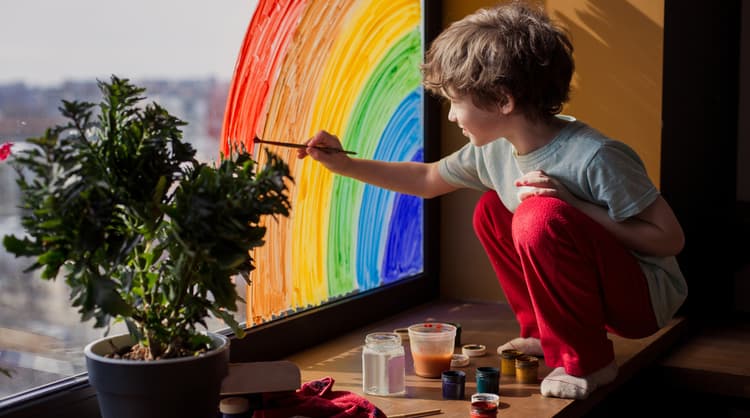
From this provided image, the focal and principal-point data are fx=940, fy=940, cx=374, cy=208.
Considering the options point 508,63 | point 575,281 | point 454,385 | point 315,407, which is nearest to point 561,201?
point 575,281

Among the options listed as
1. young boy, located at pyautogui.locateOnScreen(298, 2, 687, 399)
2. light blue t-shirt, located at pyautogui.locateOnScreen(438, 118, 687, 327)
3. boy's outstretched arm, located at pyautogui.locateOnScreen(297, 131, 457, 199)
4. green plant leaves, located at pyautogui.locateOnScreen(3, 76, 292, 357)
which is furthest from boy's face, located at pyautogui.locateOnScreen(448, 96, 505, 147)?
green plant leaves, located at pyautogui.locateOnScreen(3, 76, 292, 357)

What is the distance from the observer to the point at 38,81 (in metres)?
1.69

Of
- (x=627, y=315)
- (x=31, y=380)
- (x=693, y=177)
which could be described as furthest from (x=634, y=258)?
(x=31, y=380)

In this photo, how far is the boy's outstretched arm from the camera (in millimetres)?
2205

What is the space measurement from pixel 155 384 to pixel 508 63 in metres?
1.03

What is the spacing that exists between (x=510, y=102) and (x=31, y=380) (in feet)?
3.69

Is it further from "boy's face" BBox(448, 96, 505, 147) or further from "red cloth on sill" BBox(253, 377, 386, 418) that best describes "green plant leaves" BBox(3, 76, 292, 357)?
"boy's face" BBox(448, 96, 505, 147)

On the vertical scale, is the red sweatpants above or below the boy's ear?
below

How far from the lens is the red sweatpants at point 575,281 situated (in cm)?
195

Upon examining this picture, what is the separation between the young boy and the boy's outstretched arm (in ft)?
0.04

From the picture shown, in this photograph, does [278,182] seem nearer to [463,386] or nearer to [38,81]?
[38,81]

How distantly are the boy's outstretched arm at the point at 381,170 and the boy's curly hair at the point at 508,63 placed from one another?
299 mm

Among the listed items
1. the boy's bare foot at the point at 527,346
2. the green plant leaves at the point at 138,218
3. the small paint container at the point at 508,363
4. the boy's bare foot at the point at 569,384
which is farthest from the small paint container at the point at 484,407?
the green plant leaves at the point at 138,218

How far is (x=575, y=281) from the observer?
1971 millimetres
